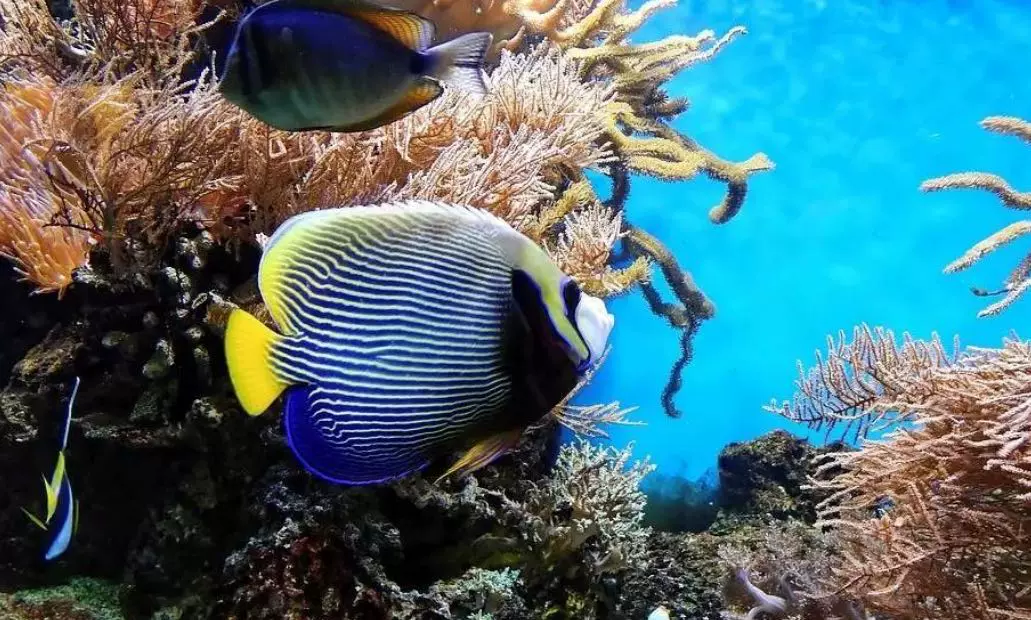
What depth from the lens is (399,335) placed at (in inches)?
32.8

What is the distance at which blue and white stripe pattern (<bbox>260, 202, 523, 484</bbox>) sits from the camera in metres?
0.82

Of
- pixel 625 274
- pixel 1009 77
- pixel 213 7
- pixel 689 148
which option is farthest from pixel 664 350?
pixel 213 7

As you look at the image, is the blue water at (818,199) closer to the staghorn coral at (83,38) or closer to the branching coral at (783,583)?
the branching coral at (783,583)

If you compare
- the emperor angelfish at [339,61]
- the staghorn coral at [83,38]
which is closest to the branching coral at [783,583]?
the emperor angelfish at [339,61]

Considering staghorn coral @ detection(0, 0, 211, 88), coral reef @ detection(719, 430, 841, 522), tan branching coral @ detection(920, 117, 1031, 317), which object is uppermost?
tan branching coral @ detection(920, 117, 1031, 317)

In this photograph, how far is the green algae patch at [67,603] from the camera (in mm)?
2416

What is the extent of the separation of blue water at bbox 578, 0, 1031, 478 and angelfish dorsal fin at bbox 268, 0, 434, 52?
14.9 ft

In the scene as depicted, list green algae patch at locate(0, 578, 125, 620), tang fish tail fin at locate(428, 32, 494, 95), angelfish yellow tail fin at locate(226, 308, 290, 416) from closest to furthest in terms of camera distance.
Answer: angelfish yellow tail fin at locate(226, 308, 290, 416) → tang fish tail fin at locate(428, 32, 494, 95) → green algae patch at locate(0, 578, 125, 620)

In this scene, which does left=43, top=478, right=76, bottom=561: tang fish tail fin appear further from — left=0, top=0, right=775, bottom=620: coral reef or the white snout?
the white snout

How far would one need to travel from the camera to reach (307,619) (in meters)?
1.84

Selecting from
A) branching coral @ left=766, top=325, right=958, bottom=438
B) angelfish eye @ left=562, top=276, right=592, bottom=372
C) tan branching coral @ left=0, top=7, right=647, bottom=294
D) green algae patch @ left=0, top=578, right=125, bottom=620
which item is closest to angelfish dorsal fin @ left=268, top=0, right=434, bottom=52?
angelfish eye @ left=562, top=276, right=592, bottom=372

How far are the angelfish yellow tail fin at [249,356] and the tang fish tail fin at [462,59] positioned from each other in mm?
689

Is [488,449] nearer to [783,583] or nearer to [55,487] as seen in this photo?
[55,487]

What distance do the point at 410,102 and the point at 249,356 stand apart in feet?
2.40
